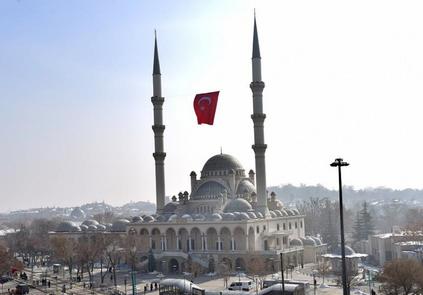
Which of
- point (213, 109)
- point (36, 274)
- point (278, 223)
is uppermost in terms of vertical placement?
point (213, 109)

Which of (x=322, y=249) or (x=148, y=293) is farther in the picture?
(x=322, y=249)

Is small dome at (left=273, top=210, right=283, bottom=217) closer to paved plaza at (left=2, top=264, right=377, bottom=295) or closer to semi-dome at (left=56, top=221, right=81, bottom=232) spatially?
paved plaza at (left=2, top=264, right=377, bottom=295)

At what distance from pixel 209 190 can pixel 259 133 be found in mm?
9261

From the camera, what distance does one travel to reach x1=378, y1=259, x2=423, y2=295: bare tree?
Answer: 3130 cm

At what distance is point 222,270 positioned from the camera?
50844mm

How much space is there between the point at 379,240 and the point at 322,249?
6.36 m

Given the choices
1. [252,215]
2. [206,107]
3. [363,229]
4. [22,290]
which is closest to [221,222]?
[252,215]

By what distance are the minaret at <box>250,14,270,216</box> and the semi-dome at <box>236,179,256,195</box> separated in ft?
15.6

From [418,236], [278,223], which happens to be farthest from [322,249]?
[418,236]

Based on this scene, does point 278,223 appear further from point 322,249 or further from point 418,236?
point 418,236

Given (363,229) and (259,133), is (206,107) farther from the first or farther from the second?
(363,229)

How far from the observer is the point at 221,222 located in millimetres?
55219

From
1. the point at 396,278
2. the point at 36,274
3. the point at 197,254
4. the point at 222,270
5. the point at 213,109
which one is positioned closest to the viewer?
the point at 396,278

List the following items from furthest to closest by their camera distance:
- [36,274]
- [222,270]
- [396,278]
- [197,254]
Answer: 1. [36,274]
2. [197,254]
3. [222,270]
4. [396,278]
